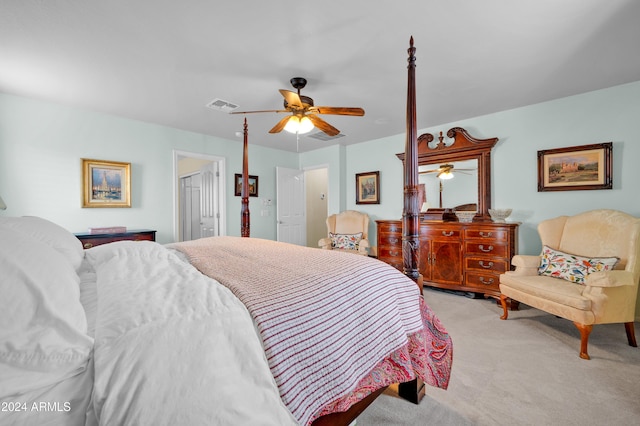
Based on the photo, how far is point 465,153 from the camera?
3.90 m

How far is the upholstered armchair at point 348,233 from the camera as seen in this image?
458 cm

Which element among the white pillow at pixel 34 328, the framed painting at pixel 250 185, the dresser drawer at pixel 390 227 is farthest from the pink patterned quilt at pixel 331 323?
the framed painting at pixel 250 185

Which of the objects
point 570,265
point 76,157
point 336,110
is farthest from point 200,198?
point 570,265

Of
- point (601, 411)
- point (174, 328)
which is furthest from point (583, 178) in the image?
point (174, 328)

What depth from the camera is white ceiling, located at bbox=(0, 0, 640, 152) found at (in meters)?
1.77

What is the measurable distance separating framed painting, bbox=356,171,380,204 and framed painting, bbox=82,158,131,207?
384 cm

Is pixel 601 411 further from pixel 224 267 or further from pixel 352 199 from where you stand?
pixel 352 199

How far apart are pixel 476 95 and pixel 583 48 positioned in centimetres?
96

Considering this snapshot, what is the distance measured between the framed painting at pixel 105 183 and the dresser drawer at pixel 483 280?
4.88 metres

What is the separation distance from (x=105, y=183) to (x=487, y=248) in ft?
17.1

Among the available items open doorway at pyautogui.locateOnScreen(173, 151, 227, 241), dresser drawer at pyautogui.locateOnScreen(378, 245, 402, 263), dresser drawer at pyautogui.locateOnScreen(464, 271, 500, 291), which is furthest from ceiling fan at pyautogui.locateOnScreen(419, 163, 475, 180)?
open doorway at pyautogui.locateOnScreen(173, 151, 227, 241)

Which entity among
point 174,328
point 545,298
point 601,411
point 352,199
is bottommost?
point 601,411

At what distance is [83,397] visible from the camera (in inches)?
23.3

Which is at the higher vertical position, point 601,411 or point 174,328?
point 174,328
